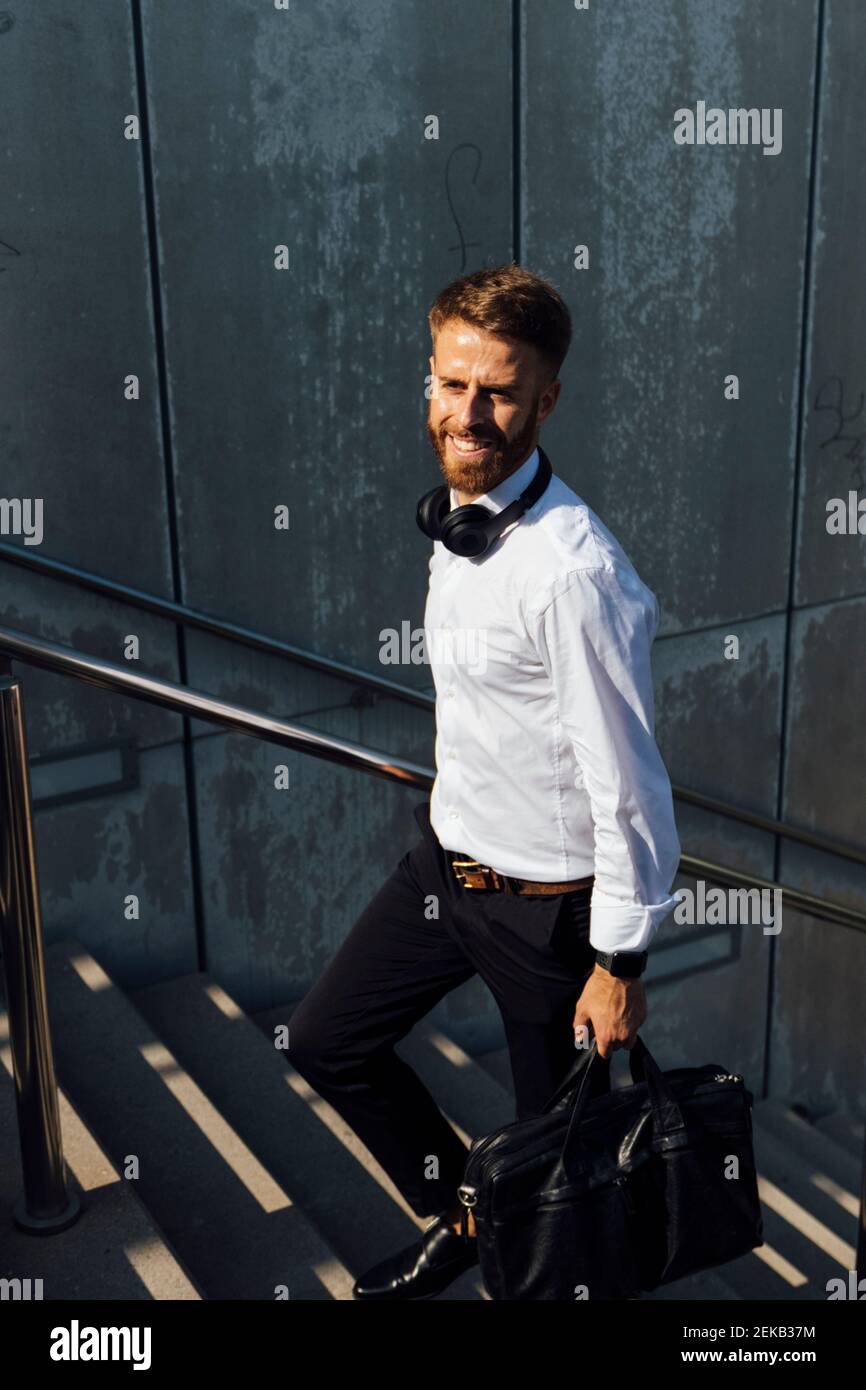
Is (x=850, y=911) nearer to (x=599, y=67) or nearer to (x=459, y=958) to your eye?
(x=459, y=958)

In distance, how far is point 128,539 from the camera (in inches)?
133

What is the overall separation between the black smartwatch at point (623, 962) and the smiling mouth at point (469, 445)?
2.55 ft

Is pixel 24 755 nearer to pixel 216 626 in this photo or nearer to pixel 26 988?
pixel 26 988

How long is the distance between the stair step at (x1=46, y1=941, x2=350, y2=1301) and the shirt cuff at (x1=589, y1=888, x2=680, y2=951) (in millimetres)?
1014

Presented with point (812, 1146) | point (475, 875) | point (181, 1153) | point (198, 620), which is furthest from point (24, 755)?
point (812, 1146)

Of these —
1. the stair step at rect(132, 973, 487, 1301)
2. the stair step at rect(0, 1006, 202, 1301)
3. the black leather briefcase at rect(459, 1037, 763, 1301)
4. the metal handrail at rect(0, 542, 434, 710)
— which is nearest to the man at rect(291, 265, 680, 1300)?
the black leather briefcase at rect(459, 1037, 763, 1301)

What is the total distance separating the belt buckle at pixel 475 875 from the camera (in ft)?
7.02

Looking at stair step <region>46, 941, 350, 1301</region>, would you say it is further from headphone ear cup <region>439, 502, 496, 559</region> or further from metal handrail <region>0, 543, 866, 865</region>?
headphone ear cup <region>439, 502, 496, 559</region>

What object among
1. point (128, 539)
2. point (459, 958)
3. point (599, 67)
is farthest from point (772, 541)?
point (459, 958)

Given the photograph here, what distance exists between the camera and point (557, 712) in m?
1.97

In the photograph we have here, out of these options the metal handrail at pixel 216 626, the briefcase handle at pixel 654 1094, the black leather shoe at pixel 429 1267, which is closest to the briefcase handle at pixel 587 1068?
the briefcase handle at pixel 654 1094

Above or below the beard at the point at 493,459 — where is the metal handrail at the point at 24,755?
below

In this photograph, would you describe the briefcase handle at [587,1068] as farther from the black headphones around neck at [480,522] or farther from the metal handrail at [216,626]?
the metal handrail at [216,626]

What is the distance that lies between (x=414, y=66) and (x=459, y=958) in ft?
8.09
